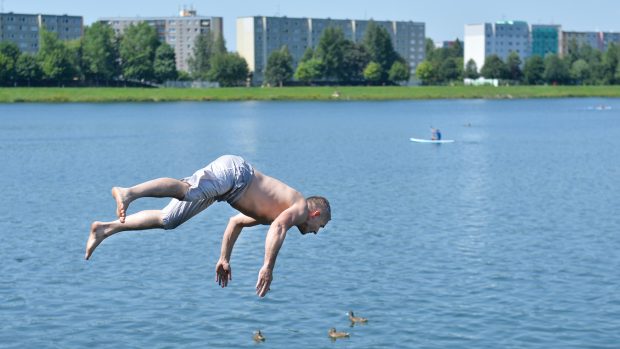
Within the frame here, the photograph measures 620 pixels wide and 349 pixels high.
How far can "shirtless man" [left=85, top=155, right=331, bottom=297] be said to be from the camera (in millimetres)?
13227

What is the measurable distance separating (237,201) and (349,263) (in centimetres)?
2313

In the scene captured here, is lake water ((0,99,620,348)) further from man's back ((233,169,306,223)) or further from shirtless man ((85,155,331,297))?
man's back ((233,169,306,223))

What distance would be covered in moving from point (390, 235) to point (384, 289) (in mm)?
10804

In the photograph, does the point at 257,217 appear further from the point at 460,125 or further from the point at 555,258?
the point at 460,125

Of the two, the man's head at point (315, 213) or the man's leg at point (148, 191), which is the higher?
the man's leg at point (148, 191)

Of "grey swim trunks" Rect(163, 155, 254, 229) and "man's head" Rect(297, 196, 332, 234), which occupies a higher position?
"grey swim trunks" Rect(163, 155, 254, 229)

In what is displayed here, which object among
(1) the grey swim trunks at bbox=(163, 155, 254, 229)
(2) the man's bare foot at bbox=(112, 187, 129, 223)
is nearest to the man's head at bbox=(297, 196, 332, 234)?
(1) the grey swim trunks at bbox=(163, 155, 254, 229)

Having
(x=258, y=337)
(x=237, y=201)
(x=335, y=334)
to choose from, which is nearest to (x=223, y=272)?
(x=237, y=201)

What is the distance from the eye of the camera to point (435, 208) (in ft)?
173

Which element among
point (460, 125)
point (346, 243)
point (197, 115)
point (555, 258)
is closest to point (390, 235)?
point (346, 243)

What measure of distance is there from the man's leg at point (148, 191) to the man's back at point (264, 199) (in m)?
0.84

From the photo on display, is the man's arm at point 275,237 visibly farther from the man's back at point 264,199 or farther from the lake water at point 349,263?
the lake water at point 349,263

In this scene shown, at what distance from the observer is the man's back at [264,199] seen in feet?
45.3

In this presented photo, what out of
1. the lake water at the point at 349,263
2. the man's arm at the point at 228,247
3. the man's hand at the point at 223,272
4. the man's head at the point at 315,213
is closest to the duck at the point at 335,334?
the lake water at the point at 349,263
